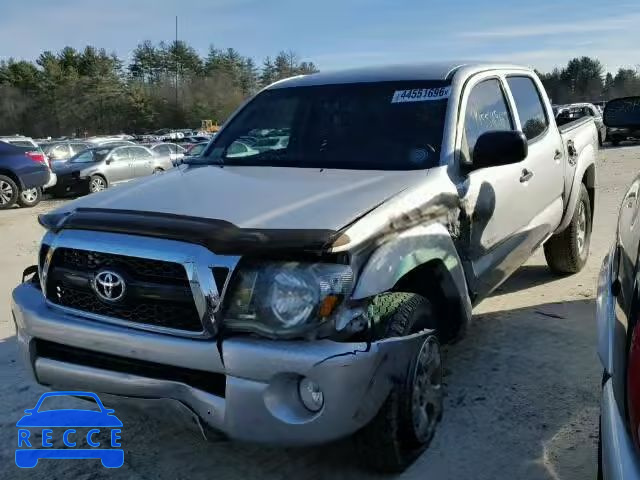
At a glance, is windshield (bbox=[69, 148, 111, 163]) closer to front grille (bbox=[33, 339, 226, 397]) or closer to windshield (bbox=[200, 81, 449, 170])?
windshield (bbox=[200, 81, 449, 170])

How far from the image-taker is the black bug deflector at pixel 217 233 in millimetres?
2469

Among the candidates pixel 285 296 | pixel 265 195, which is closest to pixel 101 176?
pixel 265 195

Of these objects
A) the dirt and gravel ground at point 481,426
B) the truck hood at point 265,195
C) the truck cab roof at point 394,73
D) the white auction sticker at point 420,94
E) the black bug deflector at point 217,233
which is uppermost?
the truck cab roof at point 394,73

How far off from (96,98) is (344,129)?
90231 millimetres

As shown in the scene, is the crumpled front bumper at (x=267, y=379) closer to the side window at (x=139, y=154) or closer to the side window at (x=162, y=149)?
the side window at (x=139, y=154)

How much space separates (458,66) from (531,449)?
234cm

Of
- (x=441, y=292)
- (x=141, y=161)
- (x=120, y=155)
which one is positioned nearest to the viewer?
(x=441, y=292)

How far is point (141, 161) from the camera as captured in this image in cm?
1855

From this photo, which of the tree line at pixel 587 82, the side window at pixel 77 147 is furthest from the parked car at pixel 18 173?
the tree line at pixel 587 82

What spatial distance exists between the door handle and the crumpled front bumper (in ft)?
6.52

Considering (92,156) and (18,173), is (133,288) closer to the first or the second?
(18,173)

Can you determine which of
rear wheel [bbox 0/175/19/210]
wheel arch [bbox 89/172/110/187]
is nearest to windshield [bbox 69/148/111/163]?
wheel arch [bbox 89/172/110/187]

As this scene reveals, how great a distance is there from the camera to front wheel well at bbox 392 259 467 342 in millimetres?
3117

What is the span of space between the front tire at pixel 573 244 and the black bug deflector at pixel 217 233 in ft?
12.9
